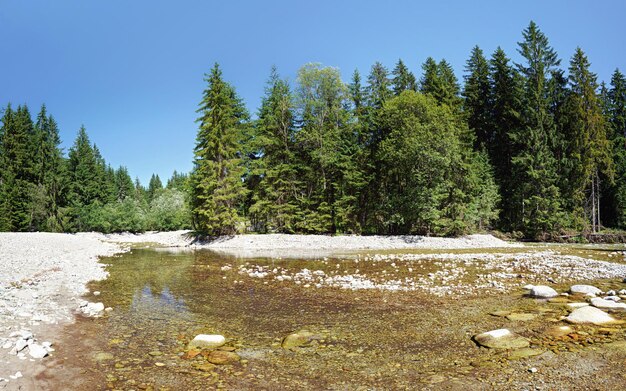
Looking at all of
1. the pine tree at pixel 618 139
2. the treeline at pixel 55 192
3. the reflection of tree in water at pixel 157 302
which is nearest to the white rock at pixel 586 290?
the reflection of tree in water at pixel 157 302

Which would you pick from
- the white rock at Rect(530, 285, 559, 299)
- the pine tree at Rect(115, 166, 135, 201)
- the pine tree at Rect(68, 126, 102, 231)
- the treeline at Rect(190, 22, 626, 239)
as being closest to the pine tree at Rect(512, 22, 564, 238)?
the treeline at Rect(190, 22, 626, 239)

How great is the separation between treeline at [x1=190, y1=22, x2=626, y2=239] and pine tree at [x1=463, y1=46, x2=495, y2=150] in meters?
1.64

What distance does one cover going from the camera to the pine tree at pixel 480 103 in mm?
A: 43438

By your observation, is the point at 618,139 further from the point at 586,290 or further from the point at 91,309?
the point at 91,309

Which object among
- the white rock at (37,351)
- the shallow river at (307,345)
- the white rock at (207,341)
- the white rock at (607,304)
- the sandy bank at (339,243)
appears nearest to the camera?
the shallow river at (307,345)

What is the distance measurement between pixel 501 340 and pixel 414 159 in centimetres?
2711

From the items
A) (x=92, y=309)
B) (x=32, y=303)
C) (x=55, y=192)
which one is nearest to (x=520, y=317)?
(x=92, y=309)

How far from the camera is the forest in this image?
3312cm

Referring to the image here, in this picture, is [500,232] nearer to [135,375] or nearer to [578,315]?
[578,315]

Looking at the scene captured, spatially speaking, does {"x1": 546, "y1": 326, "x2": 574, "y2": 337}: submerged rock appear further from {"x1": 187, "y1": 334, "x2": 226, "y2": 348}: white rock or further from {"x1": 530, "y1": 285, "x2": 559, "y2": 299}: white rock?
{"x1": 187, "y1": 334, "x2": 226, "y2": 348}: white rock

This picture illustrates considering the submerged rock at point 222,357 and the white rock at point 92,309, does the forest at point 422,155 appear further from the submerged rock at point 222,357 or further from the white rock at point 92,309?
the submerged rock at point 222,357

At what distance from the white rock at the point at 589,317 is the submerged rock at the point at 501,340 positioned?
1902 millimetres

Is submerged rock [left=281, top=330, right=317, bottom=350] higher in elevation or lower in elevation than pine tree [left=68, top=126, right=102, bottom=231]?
lower

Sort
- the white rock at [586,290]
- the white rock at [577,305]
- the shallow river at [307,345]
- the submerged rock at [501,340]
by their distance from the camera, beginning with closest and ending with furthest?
the shallow river at [307,345] → the submerged rock at [501,340] → the white rock at [577,305] → the white rock at [586,290]
